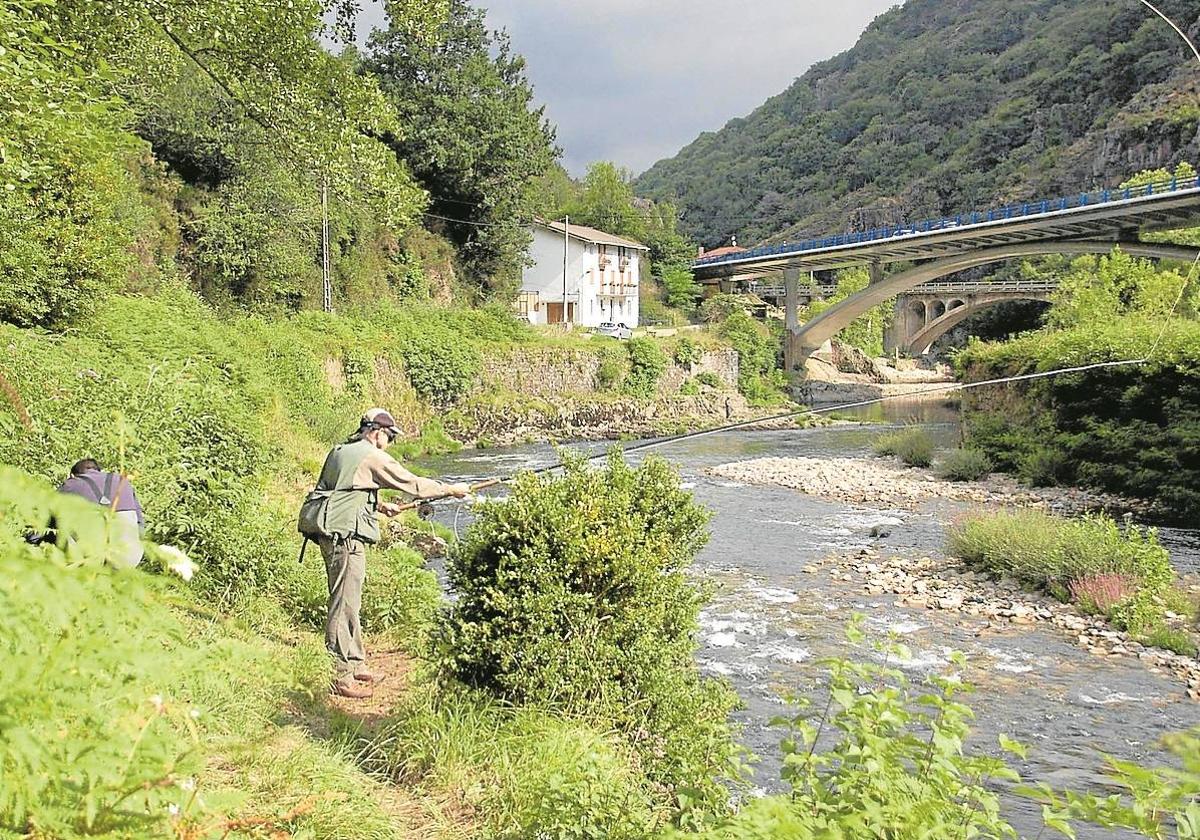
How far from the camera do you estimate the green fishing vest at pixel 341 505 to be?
5.27 m

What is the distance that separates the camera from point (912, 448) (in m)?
24.4

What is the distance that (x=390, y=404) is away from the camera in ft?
87.7

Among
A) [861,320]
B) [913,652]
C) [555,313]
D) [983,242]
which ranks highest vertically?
[983,242]

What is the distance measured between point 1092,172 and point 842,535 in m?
72.9

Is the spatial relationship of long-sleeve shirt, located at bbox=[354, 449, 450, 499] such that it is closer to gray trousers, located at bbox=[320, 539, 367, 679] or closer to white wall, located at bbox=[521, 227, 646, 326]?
gray trousers, located at bbox=[320, 539, 367, 679]

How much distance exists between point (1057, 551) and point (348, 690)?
32.5 feet

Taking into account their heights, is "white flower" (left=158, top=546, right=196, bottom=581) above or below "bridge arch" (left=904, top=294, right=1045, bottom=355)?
below

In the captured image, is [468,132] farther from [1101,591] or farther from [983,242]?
[1101,591]

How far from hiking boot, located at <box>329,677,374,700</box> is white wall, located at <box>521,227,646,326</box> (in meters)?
40.8

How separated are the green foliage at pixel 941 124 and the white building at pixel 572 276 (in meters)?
44.2

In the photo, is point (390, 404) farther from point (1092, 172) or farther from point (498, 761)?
point (1092, 172)

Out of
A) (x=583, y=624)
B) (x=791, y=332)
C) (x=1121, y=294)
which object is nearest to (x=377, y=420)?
(x=583, y=624)

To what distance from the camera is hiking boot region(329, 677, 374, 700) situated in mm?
5395

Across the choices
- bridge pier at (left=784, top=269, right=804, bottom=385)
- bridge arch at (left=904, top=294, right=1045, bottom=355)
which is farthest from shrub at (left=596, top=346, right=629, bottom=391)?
bridge arch at (left=904, top=294, right=1045, bottom=355)
